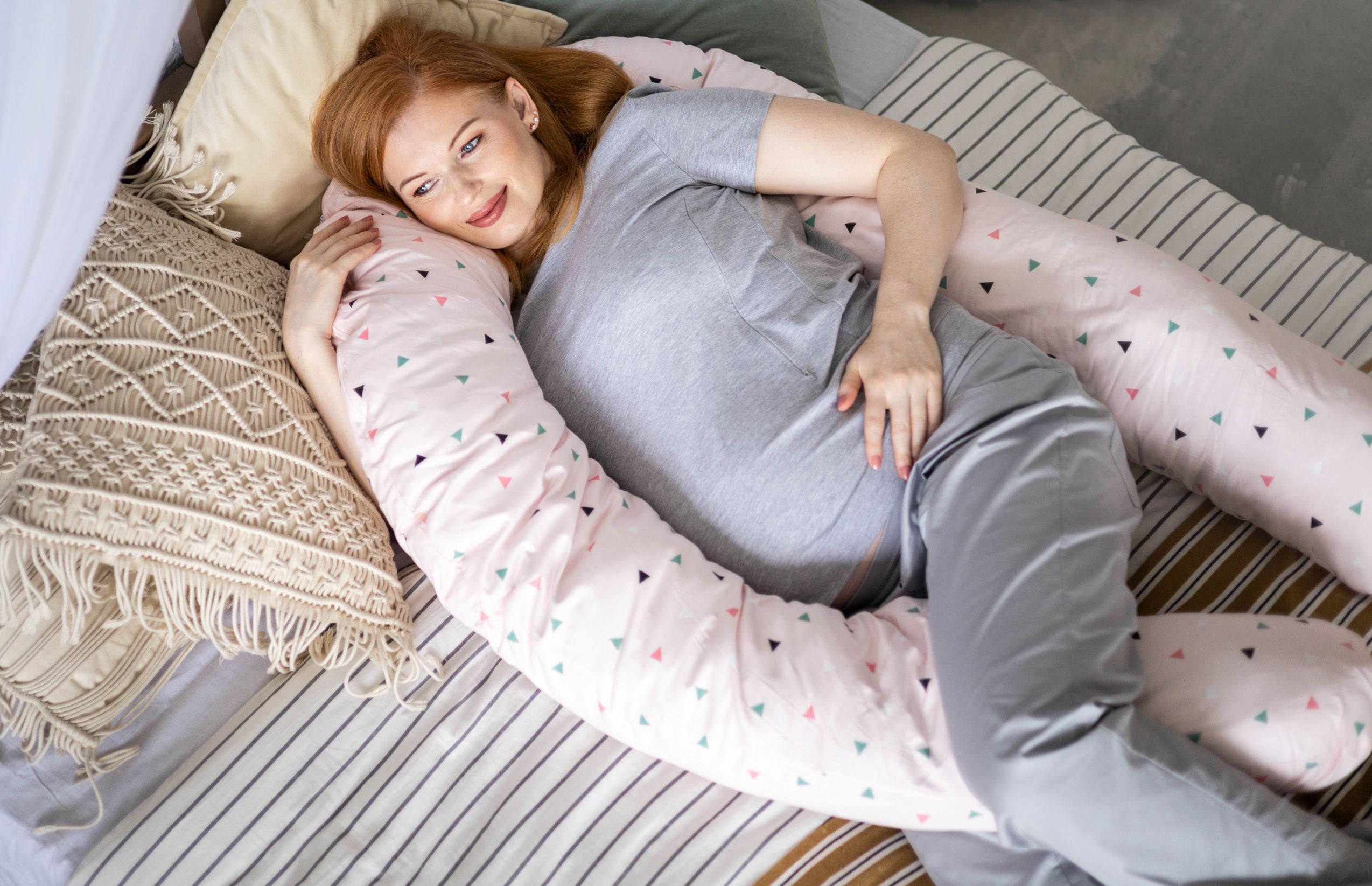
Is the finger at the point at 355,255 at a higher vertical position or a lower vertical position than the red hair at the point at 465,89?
lower

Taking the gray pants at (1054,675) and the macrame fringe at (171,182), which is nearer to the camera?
the gray pants at (1054,675)

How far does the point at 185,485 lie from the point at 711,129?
771mm

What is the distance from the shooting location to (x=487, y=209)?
1255mm

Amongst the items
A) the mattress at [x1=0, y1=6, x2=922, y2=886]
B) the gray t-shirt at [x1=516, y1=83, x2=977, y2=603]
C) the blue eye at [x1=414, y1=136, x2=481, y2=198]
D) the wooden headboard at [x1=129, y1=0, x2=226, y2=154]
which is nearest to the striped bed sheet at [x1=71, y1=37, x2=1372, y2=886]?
the mattress at [x1=0, y1=6, x2=922, y2=886]

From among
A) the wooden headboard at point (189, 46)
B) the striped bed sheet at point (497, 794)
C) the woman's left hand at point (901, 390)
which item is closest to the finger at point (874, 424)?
the woman's left hand at point (901, 390)

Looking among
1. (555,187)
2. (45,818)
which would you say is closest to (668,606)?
(555,187)

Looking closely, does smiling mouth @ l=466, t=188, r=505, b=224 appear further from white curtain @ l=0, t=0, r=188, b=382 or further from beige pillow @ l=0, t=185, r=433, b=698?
white curtain @ l=0, t=0, r=188, b=382

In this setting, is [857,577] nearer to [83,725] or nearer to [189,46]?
[83,725]

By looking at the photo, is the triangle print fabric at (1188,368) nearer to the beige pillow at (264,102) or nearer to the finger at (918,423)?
the finger at (918,423)

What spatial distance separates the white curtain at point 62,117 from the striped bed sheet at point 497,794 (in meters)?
0.64

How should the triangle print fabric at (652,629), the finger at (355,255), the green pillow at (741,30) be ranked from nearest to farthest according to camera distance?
the triangle print fabric at (652,629)
the finger at (355,255)
the green pillow at (741,30)

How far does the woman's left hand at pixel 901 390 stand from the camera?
1092 millimetres

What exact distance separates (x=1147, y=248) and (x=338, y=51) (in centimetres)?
113

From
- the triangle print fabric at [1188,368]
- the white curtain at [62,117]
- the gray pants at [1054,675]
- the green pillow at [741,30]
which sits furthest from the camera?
the green pillow at [741,30]
